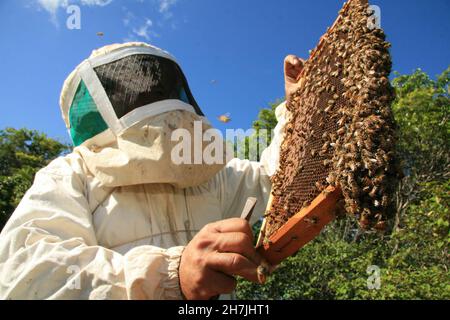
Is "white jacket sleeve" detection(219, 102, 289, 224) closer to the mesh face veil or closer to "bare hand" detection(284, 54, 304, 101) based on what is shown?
"bare hand" detection(284, 54, 304, 101)

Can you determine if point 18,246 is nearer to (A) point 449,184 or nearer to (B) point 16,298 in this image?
(B) point 16,298

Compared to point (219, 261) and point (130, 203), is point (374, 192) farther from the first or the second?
point (130, 203)

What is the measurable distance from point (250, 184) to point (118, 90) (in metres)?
1.48

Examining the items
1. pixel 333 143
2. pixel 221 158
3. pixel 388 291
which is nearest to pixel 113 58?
pixel 221 158

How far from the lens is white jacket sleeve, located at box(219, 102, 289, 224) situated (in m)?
3.33

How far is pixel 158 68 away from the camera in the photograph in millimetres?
2994

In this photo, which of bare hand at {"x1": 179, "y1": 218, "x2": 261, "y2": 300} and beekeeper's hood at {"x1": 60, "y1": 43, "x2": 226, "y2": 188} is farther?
beekeeper's hood at {"x1": 60, "y1": 43, "x2": 226, "y2": 188}

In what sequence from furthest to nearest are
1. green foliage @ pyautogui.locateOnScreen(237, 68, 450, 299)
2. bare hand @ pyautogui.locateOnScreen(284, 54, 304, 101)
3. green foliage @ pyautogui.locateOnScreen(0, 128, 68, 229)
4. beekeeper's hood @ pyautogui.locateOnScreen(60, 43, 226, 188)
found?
green foliage @ pyautogui.locateOnScreen(0, 128, 68, 229)
green foliage @ pyautogui.locateOnScreen(237, 68, 450, 299)
bare hand @ pyautogui.locateOnScreen(284, 54, 304, 101)
beekeeper's hood @ pyautogui.locateOnScreen(60, 43, 226, 188)

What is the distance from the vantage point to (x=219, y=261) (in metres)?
1.91

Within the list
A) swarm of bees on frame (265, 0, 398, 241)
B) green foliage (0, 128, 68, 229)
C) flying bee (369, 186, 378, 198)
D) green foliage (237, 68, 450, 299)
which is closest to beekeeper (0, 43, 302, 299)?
swarm of bees on frame (265, 0, 398, 241)

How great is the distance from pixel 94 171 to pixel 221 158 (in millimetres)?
997

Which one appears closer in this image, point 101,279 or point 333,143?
point 333,143

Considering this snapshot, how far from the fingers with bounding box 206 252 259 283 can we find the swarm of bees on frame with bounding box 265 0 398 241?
0.25 m
